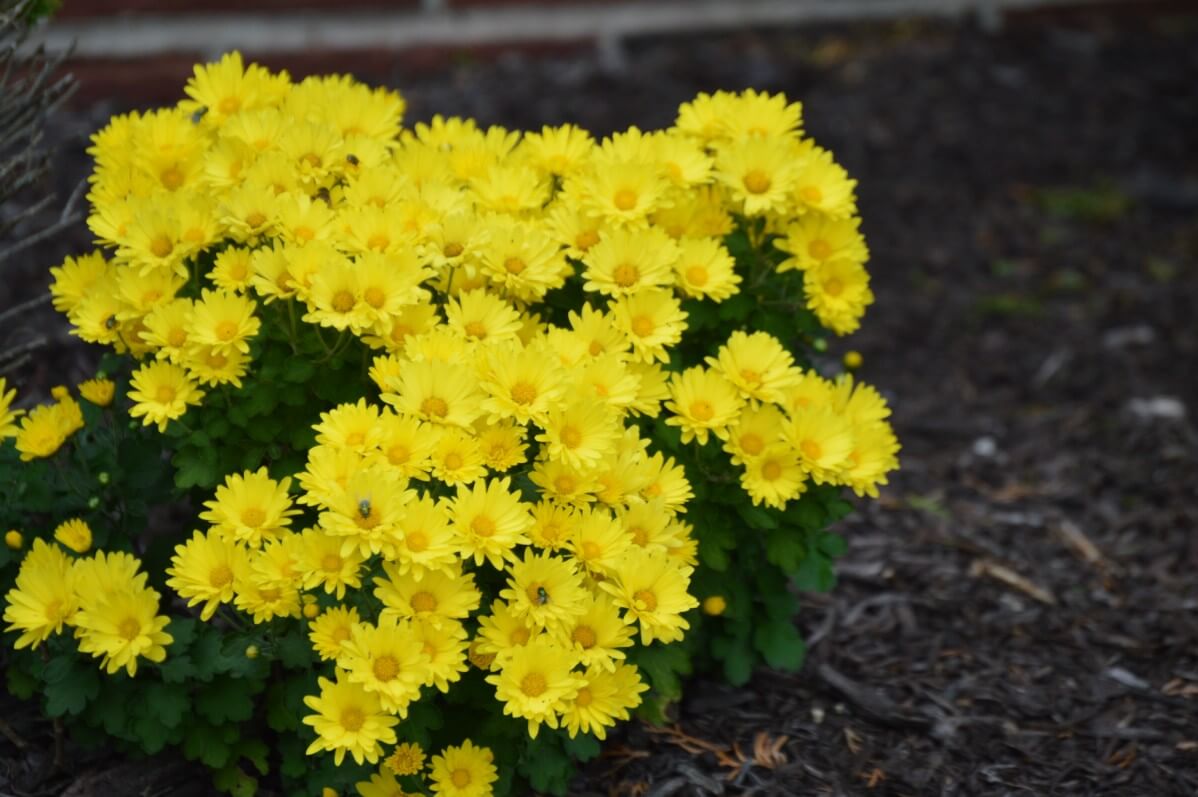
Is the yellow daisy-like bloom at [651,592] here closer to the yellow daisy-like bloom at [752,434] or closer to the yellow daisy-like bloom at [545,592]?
the yellow daisy-like bloom at [545,592]

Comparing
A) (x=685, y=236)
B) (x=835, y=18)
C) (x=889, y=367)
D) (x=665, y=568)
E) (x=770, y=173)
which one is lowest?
(x=665, y=568)

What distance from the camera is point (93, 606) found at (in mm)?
2383

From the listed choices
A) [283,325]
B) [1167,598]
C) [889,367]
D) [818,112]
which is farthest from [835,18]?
[283,325]

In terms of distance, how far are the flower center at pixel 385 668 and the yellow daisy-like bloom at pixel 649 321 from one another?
0.74 metres

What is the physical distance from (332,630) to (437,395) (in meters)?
0.43

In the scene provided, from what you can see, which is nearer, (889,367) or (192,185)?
(192,185)

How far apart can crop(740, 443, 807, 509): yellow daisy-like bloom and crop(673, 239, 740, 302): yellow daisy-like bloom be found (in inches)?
12.9

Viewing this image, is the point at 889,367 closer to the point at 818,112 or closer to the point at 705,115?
the point at 818,112

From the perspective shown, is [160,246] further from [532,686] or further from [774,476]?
[774,476]

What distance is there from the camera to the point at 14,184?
2.99 meters

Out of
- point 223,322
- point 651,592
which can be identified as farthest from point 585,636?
point 223,322

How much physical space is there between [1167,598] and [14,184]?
3041 mm

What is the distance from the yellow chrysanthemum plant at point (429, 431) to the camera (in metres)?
2.31

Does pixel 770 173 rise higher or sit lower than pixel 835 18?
lower
